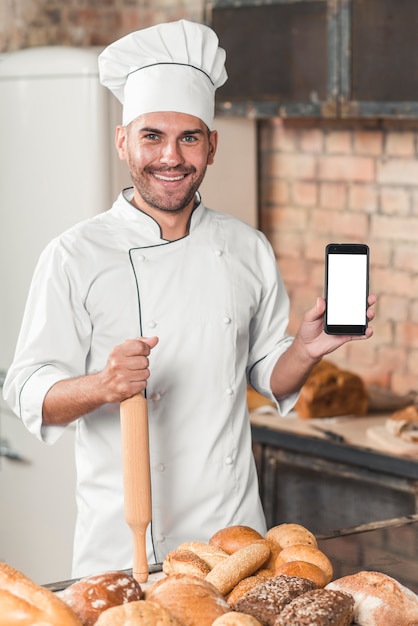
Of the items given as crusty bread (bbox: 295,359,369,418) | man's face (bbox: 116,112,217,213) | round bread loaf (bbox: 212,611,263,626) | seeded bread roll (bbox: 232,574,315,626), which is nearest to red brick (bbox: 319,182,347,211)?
crusty bread (bbox: 295,359,369,418)

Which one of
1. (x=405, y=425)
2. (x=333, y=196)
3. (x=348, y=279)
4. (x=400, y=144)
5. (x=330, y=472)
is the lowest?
(x=330, y=472)

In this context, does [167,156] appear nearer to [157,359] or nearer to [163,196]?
[163,196]

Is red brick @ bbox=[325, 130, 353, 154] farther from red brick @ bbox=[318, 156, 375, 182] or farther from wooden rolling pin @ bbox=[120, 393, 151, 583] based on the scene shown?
wooden rolling pin @ bbox=[120, 393, 151, 583]

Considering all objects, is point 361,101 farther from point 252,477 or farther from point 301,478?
point 252,477

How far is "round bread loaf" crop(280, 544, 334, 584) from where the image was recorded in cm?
151

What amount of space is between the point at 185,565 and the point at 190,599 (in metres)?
0.20

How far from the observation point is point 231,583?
1.44 metres

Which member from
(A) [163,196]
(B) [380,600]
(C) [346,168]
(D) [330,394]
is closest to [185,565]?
(B) [380,600]

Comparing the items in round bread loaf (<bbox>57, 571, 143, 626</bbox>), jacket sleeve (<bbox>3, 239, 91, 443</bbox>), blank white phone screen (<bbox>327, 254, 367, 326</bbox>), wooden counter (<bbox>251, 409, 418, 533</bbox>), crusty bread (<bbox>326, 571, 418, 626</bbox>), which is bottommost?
wooden counter (<bbox>251, 409, 418, 533</bbox>)

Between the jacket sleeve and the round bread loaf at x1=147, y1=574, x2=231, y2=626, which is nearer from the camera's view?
the round bread loaf at x1=147, y1=574, x2=231, y2=626

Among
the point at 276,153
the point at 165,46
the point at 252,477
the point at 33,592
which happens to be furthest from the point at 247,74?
the point at 33,592

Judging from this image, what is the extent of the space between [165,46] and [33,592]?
1065 millimetres

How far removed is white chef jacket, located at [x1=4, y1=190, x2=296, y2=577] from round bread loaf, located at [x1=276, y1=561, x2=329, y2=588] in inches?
20.2

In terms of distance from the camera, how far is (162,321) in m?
1.96
